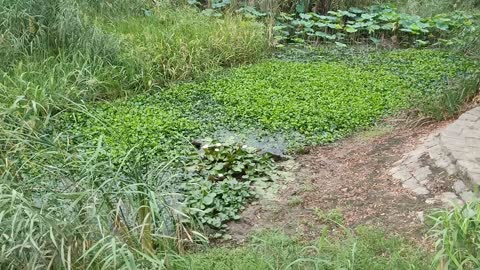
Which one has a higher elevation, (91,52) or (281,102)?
(91,52)

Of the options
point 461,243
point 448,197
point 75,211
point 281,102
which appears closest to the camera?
point 461,243

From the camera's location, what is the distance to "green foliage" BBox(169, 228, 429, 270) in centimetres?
288

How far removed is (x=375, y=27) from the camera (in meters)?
8.91

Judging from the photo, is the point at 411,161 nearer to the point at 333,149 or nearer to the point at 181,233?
the point at 333,149

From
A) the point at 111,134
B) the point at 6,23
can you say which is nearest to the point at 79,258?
the point at 111,134

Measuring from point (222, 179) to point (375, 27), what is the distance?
5.35m

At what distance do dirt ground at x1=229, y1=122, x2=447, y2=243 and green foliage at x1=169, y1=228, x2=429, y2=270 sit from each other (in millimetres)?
182

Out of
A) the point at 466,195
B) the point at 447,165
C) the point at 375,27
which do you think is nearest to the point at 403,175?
the point at 447,165

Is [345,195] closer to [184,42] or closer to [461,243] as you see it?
[461,243]

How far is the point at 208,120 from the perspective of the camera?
221 inches

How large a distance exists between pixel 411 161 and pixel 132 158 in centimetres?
204

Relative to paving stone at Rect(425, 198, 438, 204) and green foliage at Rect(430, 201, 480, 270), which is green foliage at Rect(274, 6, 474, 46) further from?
green foliage at Rect(430, 201, 480, 270)

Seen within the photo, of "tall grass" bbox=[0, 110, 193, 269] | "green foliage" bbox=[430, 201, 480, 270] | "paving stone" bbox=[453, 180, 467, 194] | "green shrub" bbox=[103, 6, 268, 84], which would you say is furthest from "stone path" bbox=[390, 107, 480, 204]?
"green shrub" bbox=[103, 6, 268, 84]

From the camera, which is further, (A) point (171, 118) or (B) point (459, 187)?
(A) point (171, 118)
